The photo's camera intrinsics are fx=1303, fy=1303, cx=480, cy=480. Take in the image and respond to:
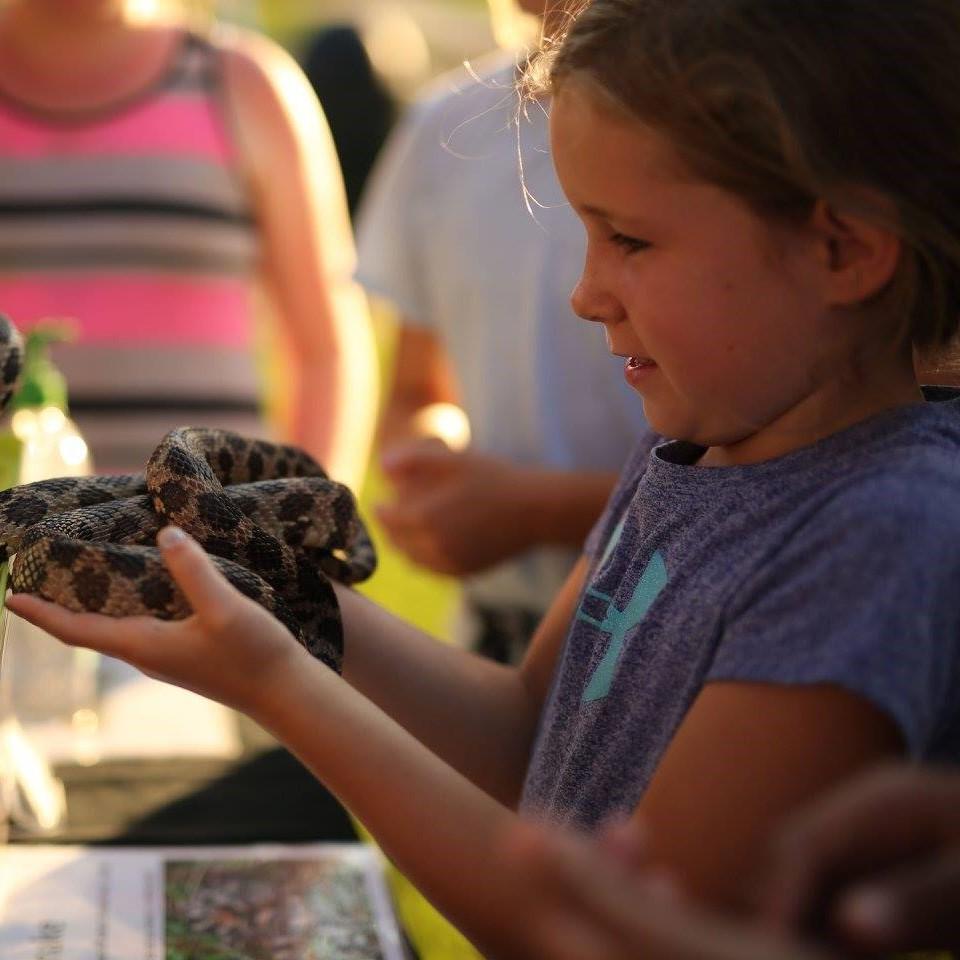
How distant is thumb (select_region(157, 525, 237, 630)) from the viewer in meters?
1.24

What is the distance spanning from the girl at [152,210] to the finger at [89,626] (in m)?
2.09

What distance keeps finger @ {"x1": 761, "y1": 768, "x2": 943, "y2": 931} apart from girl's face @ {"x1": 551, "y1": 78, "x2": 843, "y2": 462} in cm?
62

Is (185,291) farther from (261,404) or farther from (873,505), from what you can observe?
(873,505)

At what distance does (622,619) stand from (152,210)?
2426mm

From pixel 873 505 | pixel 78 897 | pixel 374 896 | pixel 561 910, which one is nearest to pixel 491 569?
pixel 374 896

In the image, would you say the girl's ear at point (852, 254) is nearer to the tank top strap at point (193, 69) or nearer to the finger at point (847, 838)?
the finger at point (847, 838)

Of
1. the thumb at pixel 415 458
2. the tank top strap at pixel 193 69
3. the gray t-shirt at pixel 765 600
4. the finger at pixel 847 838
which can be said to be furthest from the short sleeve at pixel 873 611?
the tank top strap at pixel 193 69

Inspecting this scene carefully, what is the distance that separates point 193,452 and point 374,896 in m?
0.78

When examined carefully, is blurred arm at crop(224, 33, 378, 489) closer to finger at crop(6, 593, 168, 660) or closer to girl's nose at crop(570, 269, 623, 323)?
girl's nose at crop(570, 269, 623, 323)

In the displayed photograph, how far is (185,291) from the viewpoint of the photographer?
3.52m

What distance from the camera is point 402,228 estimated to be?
331cm

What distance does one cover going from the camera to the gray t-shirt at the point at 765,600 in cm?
114

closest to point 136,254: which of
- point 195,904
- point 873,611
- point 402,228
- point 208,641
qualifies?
point 402,228

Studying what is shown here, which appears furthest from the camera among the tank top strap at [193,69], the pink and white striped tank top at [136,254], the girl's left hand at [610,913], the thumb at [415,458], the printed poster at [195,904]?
the tank top strap at [193,69]
